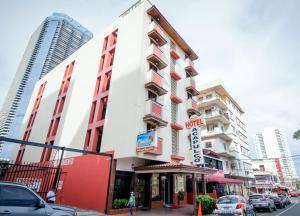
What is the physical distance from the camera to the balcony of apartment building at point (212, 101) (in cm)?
3853

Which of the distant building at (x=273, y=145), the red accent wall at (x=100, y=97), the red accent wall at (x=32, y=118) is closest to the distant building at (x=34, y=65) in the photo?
the red accent wall at (x=32, y=118)

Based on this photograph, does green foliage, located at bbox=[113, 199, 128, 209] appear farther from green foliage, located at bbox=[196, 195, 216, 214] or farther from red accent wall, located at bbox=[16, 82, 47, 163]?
red accent wall, located at bbox=[16, 82, 47, 163]

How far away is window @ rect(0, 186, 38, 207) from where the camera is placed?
18.0 feet

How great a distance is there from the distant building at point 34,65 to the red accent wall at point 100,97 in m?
47.5

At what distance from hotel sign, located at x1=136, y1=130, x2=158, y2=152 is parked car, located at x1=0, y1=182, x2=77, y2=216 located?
8.10 metres

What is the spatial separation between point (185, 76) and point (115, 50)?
9.84 m

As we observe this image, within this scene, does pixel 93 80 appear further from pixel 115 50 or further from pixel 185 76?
pixel 185 76

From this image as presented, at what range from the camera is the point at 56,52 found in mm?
65562

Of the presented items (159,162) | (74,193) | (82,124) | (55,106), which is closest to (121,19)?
(82,124)

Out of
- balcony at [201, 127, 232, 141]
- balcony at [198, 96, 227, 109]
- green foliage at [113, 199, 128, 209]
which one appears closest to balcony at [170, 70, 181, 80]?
green foliage at [113, 199, 128, 209]

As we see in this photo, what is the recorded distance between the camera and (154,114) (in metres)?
16.6

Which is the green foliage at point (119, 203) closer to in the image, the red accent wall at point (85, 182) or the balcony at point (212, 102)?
the red accent wall at point (85, 182)

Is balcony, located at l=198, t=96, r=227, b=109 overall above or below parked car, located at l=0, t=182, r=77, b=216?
above

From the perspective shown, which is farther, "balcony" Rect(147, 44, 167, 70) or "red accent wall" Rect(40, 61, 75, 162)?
"red accent wall" Rect(40, 61, 75, 162)
